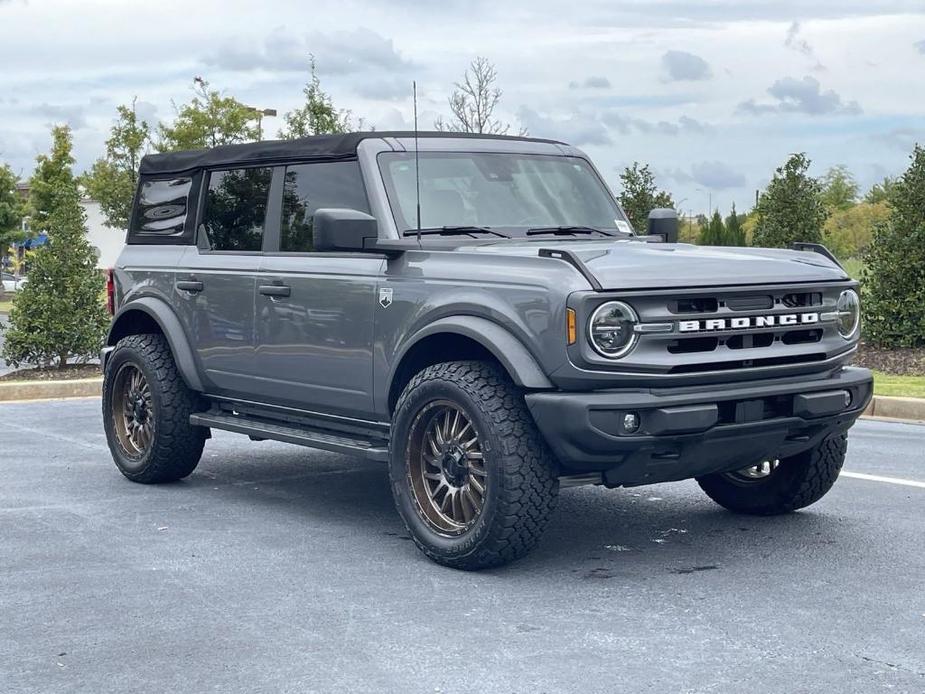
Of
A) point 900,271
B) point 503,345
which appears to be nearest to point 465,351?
point 503,345

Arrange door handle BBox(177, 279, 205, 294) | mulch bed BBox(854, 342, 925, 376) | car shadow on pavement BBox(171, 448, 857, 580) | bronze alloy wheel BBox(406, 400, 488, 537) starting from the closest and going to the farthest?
bronze alloy wheel BBox(406, 400, 488, 537)
car shadow on pavement BBox(171, 448, 857, 580)
door handle BBox(177, 279, 205, 294)
mulch bed BBox(854, 342, 925, 376)

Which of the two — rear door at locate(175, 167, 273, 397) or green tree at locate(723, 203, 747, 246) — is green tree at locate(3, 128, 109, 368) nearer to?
rear door at locate(175, 167, 273, 397)

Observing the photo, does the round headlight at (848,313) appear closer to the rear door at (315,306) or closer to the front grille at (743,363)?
the front grille at (743,363)

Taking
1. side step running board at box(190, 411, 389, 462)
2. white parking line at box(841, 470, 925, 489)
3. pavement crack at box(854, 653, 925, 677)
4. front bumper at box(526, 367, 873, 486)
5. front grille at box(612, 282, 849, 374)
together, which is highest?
front grille at box(612, 282, 849, 374)

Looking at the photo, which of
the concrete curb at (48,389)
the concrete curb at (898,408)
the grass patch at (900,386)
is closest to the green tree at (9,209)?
the concrete curb at (48,389)

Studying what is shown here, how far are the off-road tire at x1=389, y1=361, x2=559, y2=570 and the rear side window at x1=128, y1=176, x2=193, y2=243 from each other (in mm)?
2998

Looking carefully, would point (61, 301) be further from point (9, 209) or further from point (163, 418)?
point (9, 209)

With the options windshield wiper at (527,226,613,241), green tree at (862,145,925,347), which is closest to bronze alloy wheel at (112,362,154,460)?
windshield wiper at (527,226,613,241)

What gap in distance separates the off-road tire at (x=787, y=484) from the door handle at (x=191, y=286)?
3113 mm

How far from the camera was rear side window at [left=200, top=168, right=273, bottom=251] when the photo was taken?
25.8 feet

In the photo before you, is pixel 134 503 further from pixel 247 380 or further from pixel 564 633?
pixel 564 633

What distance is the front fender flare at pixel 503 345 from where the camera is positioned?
5836 mm

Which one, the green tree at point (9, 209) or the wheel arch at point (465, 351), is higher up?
the green tree at point (9, 209)

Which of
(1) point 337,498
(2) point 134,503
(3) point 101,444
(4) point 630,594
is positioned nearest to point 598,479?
(4) point 630,594
